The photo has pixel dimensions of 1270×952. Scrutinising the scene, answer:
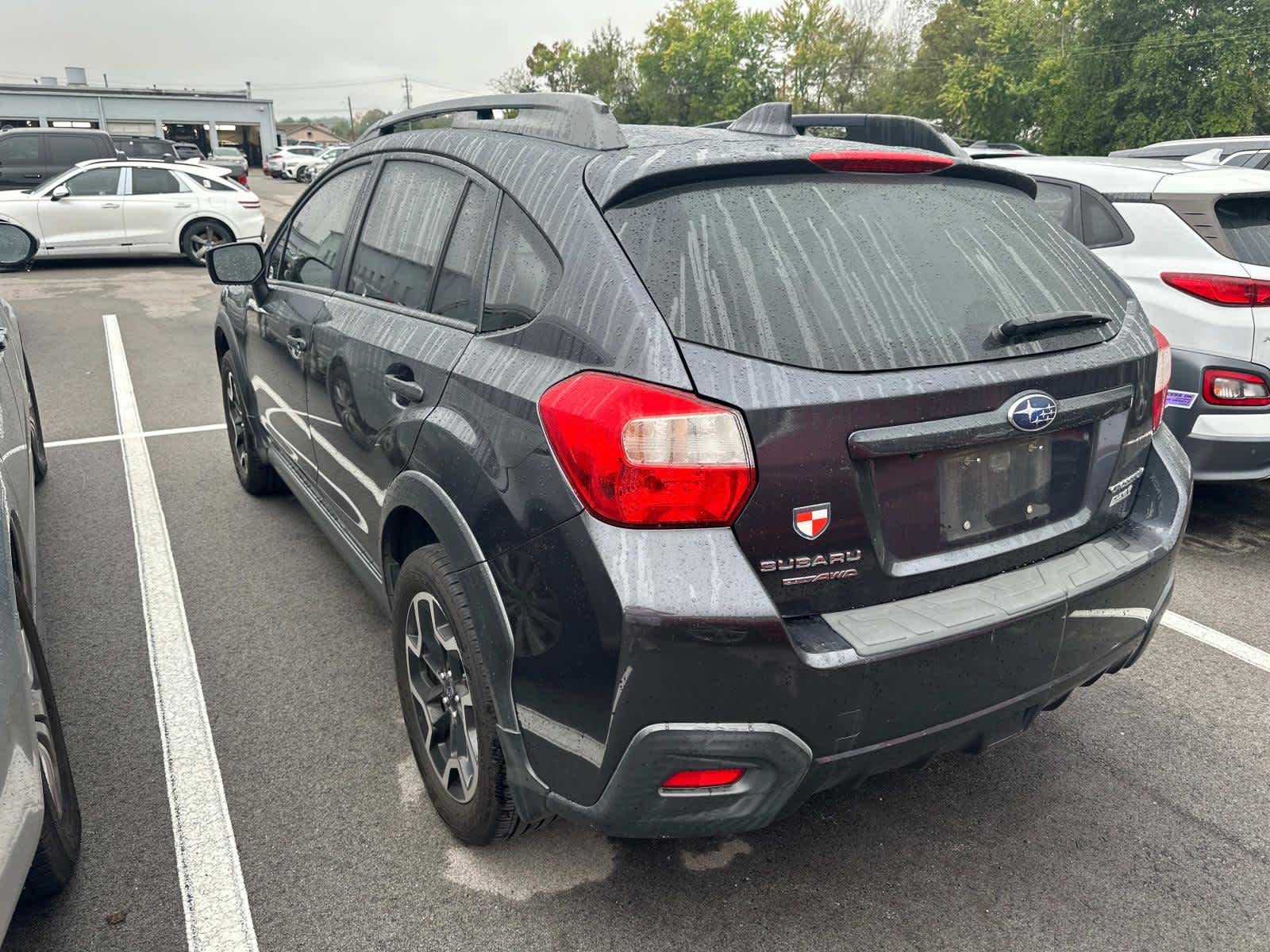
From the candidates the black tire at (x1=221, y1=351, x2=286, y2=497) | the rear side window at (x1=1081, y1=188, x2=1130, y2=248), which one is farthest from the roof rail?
the rear side window at (x1=1081, y1=188, x2=1130, y2=248)

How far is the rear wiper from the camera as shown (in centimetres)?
209

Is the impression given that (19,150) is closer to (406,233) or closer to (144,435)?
(144,435)

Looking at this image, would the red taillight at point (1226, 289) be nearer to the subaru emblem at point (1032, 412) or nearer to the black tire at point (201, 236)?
the subaru emblem at point (1032, 412)

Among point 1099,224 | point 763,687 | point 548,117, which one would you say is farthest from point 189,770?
point 1099,224

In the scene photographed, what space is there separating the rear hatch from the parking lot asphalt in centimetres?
84

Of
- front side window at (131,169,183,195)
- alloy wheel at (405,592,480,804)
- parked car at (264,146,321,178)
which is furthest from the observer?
parked car at (264,146,321,178)

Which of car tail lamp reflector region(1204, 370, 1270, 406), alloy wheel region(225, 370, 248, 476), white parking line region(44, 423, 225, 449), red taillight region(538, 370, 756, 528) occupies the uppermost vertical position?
red taillight region(538, 370, 756, 528)

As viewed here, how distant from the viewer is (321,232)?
3.59 meters

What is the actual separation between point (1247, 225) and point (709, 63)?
70502 mm

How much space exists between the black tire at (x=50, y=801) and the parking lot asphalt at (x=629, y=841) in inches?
3.4

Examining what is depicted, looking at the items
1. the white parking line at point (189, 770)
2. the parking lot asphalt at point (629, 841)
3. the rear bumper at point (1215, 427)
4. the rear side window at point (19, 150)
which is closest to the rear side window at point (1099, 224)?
the rear bumper at point (1215, 427)

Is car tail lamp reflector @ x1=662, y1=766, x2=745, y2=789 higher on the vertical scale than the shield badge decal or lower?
lower

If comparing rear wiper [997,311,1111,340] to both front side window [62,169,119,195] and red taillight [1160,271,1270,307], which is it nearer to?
red taillight [1160,271,1270,307]

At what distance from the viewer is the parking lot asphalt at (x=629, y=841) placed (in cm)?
218
